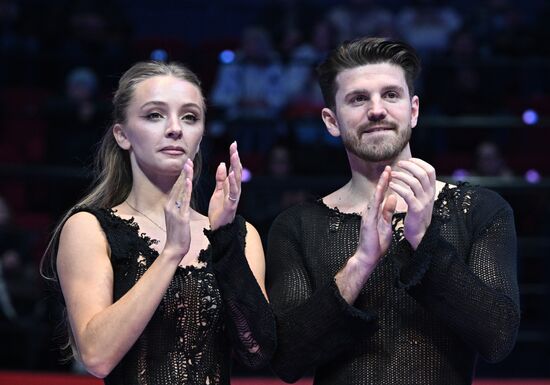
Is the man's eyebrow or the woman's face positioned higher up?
the man's eyebrow

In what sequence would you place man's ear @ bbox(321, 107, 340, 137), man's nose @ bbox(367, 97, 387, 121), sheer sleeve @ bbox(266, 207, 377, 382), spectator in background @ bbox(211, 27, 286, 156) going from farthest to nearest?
spectator in background @ bbox(211, 27, 286, 156) < man's ear @ bbox(321, 107, 340, 137) < man's nose @ bbox(367, 97, 387, 121) < sheer sleeve @ bbox(266, 207, 377, 382)

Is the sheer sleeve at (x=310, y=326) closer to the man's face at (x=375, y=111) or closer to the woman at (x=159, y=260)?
the woman at (x=159, y=260)

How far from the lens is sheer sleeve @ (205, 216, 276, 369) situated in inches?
106

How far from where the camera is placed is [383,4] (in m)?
9.24

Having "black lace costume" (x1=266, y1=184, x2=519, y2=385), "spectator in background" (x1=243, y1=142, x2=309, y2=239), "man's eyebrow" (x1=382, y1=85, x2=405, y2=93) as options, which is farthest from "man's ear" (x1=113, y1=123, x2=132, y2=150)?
"spectator in background" (x1=243, y1=142, x2=309, y2=239)

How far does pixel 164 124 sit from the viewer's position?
115 inches

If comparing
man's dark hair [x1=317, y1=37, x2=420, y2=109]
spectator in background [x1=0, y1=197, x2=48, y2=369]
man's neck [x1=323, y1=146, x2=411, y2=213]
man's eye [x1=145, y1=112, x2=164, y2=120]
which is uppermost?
man's dark hair [x1=317, y1=37, x2=420, y2=109]

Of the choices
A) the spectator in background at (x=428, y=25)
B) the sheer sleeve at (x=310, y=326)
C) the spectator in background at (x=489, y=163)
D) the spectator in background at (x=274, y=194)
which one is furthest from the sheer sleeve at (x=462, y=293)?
the spectator in background at (x=428, y=25)

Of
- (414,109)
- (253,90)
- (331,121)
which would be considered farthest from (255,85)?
(414,109)

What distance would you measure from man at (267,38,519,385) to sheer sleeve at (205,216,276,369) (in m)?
0.07

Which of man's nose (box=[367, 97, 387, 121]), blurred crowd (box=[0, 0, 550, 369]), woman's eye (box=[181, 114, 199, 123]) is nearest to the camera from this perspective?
man's nose (box=[367, 97, 387, 121])

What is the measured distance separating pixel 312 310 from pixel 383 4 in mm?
6880

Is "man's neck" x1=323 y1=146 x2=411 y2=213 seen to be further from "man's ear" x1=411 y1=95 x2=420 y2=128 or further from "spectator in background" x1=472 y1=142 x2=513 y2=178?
"spectator in background" x1=472 y1=142 x2=513 y2=178

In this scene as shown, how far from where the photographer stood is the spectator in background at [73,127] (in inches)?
254
